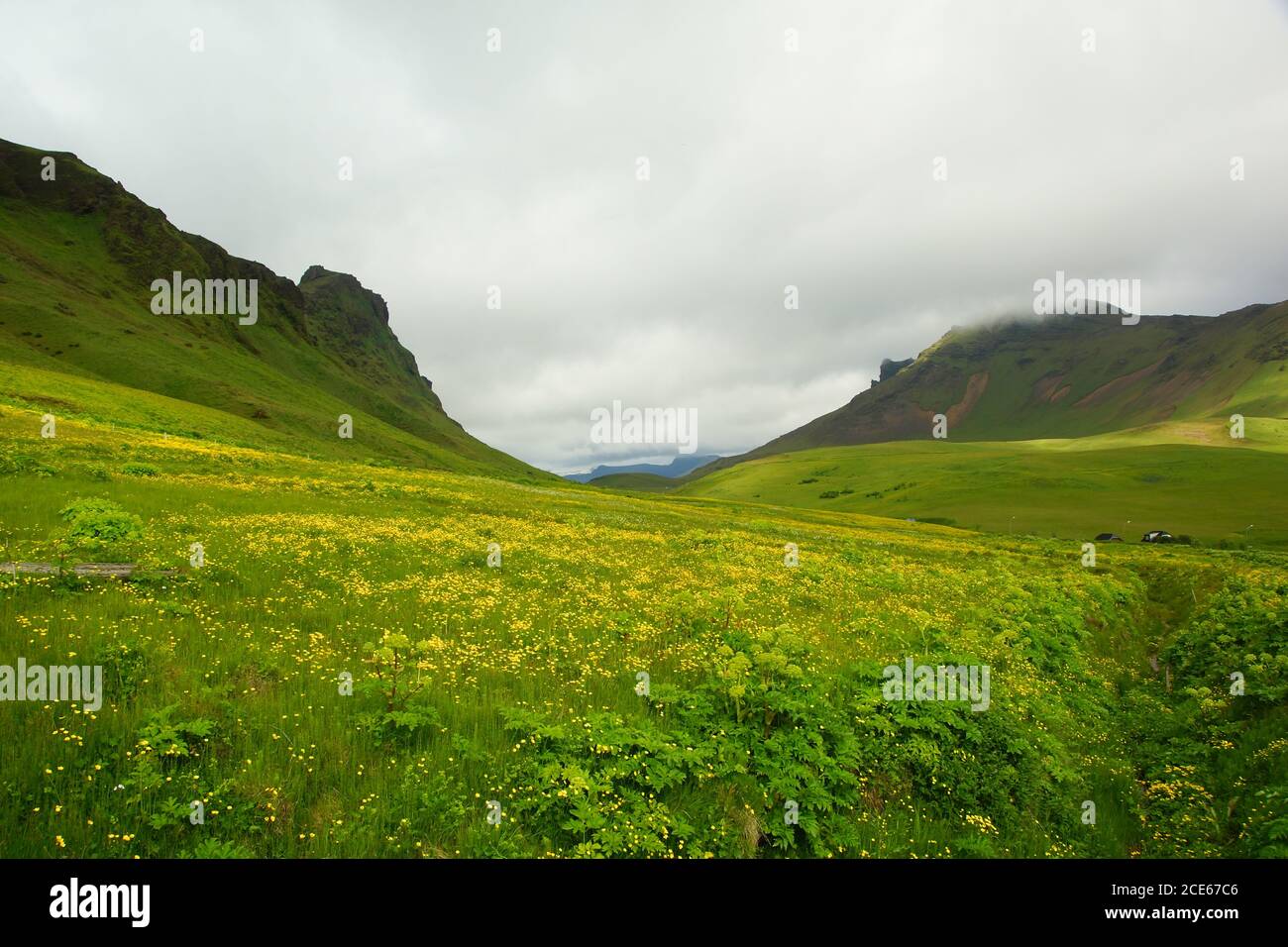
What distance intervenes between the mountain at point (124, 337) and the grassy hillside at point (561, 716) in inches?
2403

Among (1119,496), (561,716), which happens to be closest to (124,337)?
(561,716)

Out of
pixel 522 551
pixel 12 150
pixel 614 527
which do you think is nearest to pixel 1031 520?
pixel 614 527

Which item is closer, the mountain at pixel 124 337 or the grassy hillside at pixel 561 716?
the grassy hillside at pixel 561 716

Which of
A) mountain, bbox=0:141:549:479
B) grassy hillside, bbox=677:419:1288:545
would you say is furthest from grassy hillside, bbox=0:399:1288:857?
grassy hillside, bbox=677:419:1288:545

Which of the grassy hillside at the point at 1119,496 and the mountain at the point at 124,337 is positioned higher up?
the mountain at the point at 124,337

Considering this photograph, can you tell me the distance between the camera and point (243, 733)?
7.41 metres

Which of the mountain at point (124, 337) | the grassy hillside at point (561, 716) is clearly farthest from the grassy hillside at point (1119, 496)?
the mountain at point (124, 337)

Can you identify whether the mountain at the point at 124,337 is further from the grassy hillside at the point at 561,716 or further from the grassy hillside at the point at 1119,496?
the grassy hillside at the point at 1119,496

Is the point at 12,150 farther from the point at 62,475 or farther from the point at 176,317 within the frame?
the point at 62,475

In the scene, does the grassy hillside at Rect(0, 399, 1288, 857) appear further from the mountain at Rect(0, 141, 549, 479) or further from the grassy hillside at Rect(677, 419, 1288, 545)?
the grassy hillside at Rect(677, 419, 1288, 545)

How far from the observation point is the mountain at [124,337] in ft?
246

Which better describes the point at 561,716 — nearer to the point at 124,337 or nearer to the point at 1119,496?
the point at 124,337
